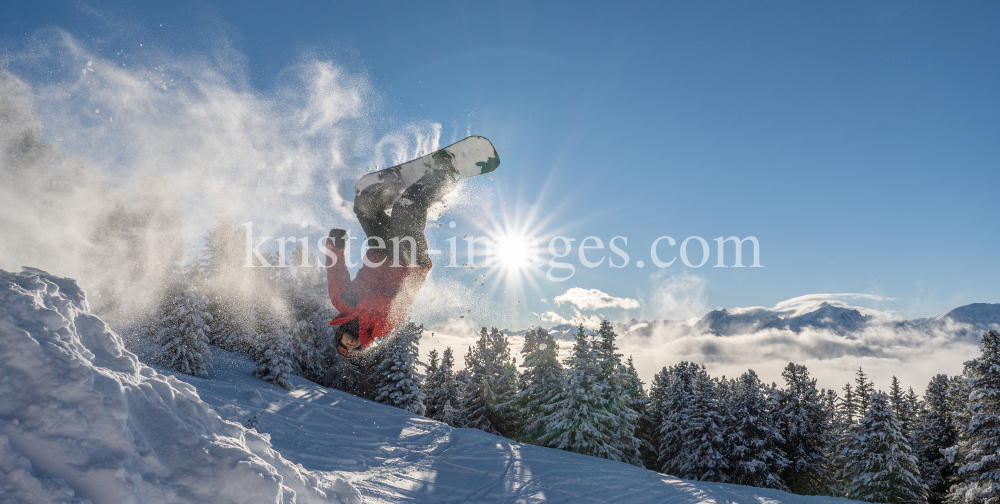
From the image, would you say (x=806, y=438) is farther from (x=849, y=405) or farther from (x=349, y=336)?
(x=349, y=336)

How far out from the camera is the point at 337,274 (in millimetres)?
6906

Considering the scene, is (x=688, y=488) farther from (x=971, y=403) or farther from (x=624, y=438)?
(x=971, y=403)

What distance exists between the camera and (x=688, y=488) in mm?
12781

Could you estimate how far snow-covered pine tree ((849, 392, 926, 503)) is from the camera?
20.7m

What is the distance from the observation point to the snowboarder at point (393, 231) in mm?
6660

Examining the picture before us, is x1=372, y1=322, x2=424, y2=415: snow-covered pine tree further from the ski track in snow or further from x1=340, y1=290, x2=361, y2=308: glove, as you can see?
x1=340, y1=290, x2=361, y2=308: glove

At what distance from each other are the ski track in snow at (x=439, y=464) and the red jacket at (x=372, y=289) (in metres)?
3.42

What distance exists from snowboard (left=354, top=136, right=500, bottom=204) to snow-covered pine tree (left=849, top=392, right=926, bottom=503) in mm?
26112

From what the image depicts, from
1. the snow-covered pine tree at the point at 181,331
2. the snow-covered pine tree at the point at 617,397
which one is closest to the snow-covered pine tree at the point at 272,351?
the snow-covered pine tree at the point at 181,331

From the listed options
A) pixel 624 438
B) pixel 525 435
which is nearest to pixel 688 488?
pixel 624 438

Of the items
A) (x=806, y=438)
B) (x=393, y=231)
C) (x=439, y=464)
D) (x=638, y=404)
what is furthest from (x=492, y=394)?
(x=393, y=231)

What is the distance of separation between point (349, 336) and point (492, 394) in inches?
852

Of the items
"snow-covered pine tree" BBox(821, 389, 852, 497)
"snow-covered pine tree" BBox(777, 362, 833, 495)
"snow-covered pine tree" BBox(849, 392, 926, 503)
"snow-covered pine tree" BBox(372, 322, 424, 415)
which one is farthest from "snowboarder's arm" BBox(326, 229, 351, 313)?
"snow-covered pine tree" BBox(821, 389, 852, 497)

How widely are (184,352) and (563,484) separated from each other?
1945 cm
